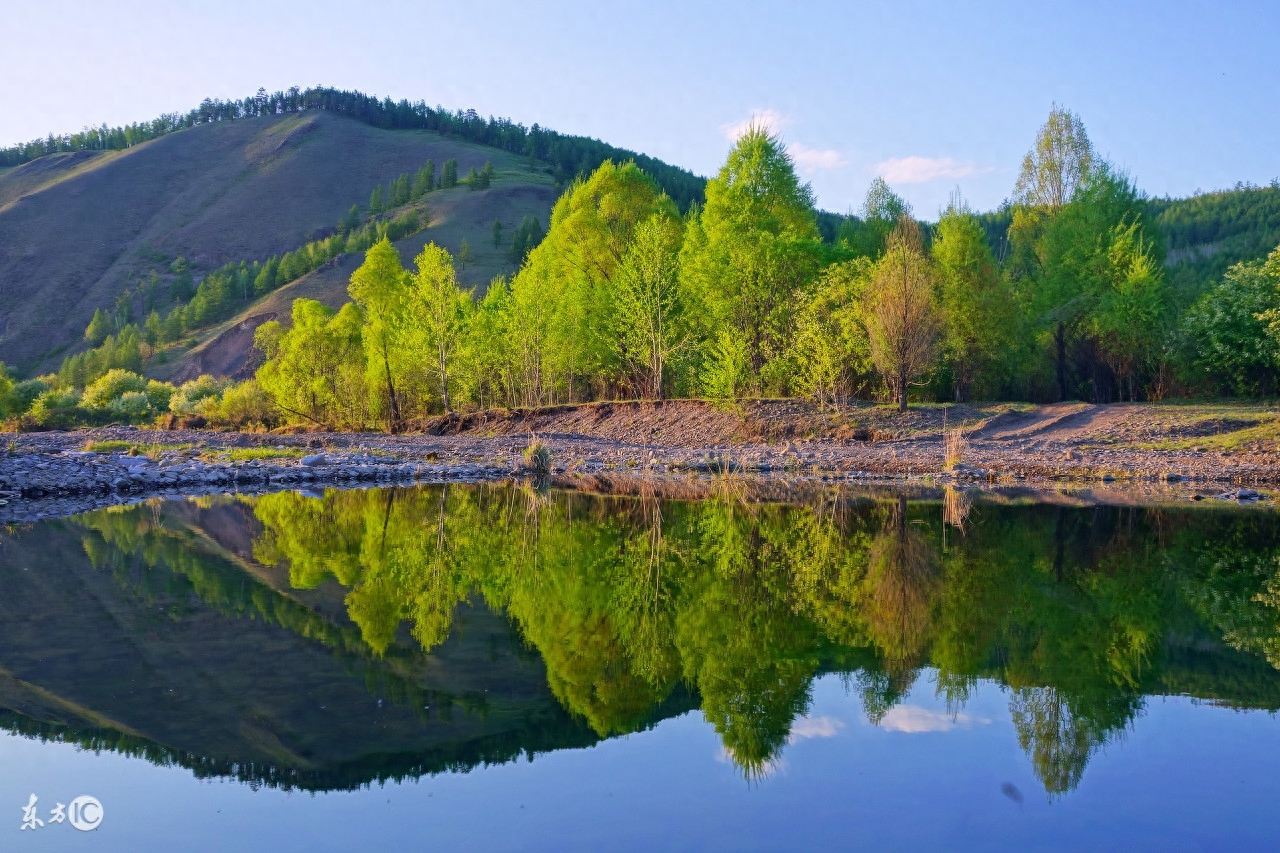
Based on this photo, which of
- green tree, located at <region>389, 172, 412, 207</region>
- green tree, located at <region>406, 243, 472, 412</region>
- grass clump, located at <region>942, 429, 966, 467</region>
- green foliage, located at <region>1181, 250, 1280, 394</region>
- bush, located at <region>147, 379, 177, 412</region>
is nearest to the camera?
grass clump, located at <region>942, 429, 966, 467</region>

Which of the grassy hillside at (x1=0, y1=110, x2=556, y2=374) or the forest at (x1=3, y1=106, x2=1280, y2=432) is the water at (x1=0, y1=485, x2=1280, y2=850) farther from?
the grassy hillside at (x1=0, y1=110, x2=556, y2=374)

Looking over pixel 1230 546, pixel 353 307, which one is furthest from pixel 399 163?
pixel 1230 546

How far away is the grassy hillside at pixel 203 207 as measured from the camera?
344 feet

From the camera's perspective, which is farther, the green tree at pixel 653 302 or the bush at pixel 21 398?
the bush at pixel 21 398

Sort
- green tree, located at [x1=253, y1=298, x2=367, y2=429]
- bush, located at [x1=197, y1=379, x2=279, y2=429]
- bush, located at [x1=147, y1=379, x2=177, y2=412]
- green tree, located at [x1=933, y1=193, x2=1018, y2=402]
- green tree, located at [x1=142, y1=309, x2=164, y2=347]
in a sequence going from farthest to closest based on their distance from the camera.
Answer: green tree, located at [x1=142, y1=309, x2=164, y2=347]
bush, located at [x1=147, y1=379, x2=177, y2=412]
bush, located at [x1=197, y1=379, x2=279, y2=429]
green tree, located at [x1=253, y1=298, x2=367, y2=429]
green tree, located at [x1=933, y1=193, x2=1018, y2=402]

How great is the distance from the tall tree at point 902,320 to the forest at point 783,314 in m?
0.08

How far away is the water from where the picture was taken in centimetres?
429

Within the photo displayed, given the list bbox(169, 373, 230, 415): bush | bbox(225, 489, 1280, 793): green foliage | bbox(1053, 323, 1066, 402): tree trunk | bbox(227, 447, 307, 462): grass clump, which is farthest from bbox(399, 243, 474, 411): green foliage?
bbox(1053, 323, 1066, 402): tree trunk

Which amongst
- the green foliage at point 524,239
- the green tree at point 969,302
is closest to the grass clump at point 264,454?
the green tree at point 969,302

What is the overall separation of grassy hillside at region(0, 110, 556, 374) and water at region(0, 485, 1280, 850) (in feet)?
264

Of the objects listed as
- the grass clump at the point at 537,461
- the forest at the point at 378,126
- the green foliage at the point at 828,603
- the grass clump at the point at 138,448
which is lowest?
the grass clump at the point at 537,461

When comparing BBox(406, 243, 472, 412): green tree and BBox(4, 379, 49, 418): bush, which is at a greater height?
BBox(406, 243, 472, 412): green tree

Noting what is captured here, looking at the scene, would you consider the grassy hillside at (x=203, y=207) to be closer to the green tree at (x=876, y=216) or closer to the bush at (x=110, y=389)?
the bush at (x=110, y=389)

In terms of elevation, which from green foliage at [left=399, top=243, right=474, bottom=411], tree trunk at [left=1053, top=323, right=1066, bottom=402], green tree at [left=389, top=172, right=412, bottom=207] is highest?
green tree at [left=389, top=172, right=412, bottom=207]
